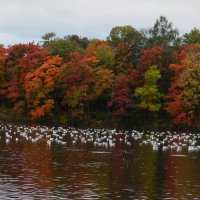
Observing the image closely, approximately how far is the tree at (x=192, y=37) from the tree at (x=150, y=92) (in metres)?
31.1

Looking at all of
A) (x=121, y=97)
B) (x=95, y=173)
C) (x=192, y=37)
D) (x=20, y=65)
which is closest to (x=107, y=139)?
(x=121, y=97)

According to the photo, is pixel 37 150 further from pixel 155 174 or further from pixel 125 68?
pixel 125 68

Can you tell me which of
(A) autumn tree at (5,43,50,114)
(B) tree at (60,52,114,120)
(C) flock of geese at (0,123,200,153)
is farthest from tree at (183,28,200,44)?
(C) flock of geese at (0,123,200,153)

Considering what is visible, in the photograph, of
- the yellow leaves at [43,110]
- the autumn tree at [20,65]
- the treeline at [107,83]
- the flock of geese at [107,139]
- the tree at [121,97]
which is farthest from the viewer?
the autumn tree at [20,65]

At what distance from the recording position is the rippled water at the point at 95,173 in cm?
2928

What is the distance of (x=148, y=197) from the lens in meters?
28.7

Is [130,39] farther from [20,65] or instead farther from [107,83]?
[20,65]

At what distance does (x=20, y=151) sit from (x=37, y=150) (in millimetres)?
1963

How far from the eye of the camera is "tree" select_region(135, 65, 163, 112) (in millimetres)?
79000

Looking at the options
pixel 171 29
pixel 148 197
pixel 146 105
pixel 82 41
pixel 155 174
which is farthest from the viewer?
pixel 82 41

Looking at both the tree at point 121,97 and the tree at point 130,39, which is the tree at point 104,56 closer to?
the tree at point 130,39

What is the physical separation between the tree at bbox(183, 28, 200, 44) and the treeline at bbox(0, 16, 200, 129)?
16852 mm

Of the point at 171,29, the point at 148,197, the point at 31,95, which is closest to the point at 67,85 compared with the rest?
the point at 31,95

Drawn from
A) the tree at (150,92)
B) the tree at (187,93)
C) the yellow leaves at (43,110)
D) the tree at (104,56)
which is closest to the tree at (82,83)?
the yellow leaves at (43,110)
